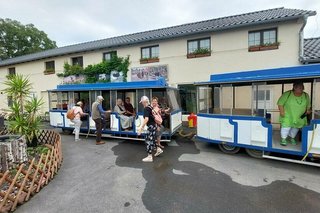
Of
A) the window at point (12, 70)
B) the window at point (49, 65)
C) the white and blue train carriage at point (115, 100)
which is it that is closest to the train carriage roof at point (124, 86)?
the white and blue train carriage at point (115, 100)

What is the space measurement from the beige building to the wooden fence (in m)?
7.83

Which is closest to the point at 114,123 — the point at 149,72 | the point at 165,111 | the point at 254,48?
the point at 165,111

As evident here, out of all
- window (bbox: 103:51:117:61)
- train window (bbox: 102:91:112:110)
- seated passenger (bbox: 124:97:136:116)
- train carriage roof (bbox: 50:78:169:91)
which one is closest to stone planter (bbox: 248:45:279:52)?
train carriage roof (bbox: 50:78:169:91)

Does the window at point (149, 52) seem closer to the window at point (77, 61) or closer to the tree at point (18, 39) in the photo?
the window at point (77, 61)

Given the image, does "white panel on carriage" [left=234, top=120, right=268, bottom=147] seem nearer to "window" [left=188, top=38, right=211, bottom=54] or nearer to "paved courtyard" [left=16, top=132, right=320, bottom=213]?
"paved courtyard" [left=16, top=132, right=320, bottom=213]

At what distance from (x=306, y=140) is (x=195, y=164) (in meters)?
2.89

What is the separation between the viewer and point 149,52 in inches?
478

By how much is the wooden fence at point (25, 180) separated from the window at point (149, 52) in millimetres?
9072

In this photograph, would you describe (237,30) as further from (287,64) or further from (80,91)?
(80,91)

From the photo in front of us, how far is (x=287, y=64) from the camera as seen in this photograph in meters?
8.67

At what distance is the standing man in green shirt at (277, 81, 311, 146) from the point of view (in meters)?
4.88

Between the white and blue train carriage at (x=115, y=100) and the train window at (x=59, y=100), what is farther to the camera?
the train window at (x=59, y=100)

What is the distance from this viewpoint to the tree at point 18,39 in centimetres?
2978

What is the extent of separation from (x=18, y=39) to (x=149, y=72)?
32478 millimetres
